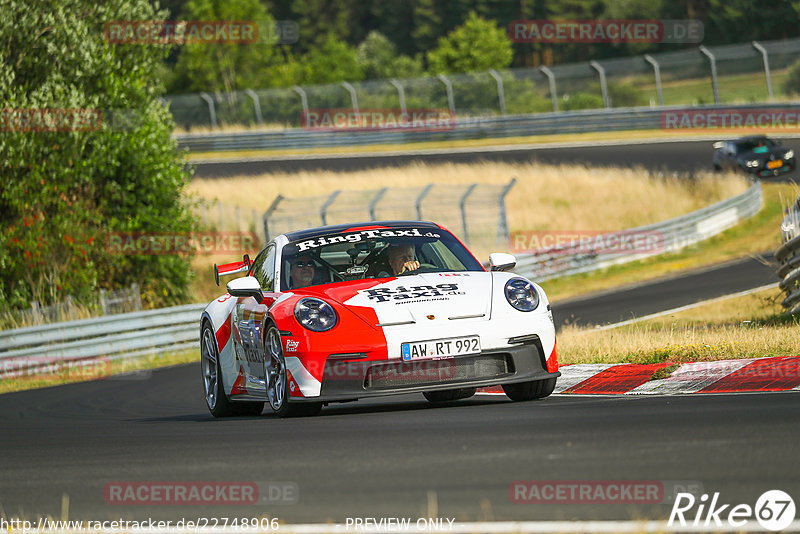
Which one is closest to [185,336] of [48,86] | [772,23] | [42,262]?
[42,262]

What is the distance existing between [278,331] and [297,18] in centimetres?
10374

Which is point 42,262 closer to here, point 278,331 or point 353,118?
point 278,331

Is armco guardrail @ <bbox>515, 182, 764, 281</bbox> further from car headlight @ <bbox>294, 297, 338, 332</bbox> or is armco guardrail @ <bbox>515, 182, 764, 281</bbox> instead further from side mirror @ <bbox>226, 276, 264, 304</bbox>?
car headlight @ <bbox>294, 297, 338, 332</bbox>

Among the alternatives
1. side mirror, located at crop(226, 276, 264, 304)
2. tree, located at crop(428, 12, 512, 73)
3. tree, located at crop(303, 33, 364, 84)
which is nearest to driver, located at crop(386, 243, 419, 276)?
side mirror, located at crop(226, 276, 264, 304)

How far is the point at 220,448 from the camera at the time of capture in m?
6.82

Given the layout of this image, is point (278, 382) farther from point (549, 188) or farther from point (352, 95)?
point (352, 95)

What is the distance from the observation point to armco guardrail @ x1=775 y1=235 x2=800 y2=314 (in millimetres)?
12469

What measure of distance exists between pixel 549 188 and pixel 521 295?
28.4 m

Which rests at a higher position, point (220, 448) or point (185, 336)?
point (220, 448)

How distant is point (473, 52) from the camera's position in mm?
76250

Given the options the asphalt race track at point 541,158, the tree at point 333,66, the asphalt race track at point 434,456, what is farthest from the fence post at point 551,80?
the asphalt race track at point 434,456

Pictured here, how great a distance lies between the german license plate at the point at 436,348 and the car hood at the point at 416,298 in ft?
0.51

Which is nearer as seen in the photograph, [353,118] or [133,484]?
[133,484]

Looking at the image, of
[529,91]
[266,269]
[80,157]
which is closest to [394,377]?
[266,269]
